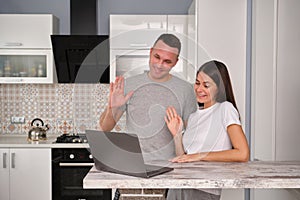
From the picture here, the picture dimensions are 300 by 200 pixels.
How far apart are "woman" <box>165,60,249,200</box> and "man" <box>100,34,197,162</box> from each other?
0.05m

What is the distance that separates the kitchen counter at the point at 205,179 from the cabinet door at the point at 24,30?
278cm

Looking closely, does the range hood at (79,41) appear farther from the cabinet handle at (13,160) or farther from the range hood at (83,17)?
the cabinet handle at (13,160)

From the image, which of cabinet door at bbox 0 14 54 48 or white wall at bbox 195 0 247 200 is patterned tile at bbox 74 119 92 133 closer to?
white wall at bbox 195 0 247 200

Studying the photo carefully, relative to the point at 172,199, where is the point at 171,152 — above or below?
above

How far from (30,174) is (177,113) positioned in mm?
2413

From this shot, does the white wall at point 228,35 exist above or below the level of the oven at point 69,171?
above

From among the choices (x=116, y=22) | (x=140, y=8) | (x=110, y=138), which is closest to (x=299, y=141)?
(x=110, y=138)

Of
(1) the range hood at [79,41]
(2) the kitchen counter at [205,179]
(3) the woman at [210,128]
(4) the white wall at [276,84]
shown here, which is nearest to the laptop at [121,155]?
(2) the kitchen counter at [205,179]

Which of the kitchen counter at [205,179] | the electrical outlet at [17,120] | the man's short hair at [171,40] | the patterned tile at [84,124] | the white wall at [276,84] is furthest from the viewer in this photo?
the electrical outlet at [17,120]

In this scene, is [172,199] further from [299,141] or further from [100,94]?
[100,94]

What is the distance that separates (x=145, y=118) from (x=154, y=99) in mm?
106

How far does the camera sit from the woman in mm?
1981

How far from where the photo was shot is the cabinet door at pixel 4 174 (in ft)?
13.3

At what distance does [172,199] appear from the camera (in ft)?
6.93
